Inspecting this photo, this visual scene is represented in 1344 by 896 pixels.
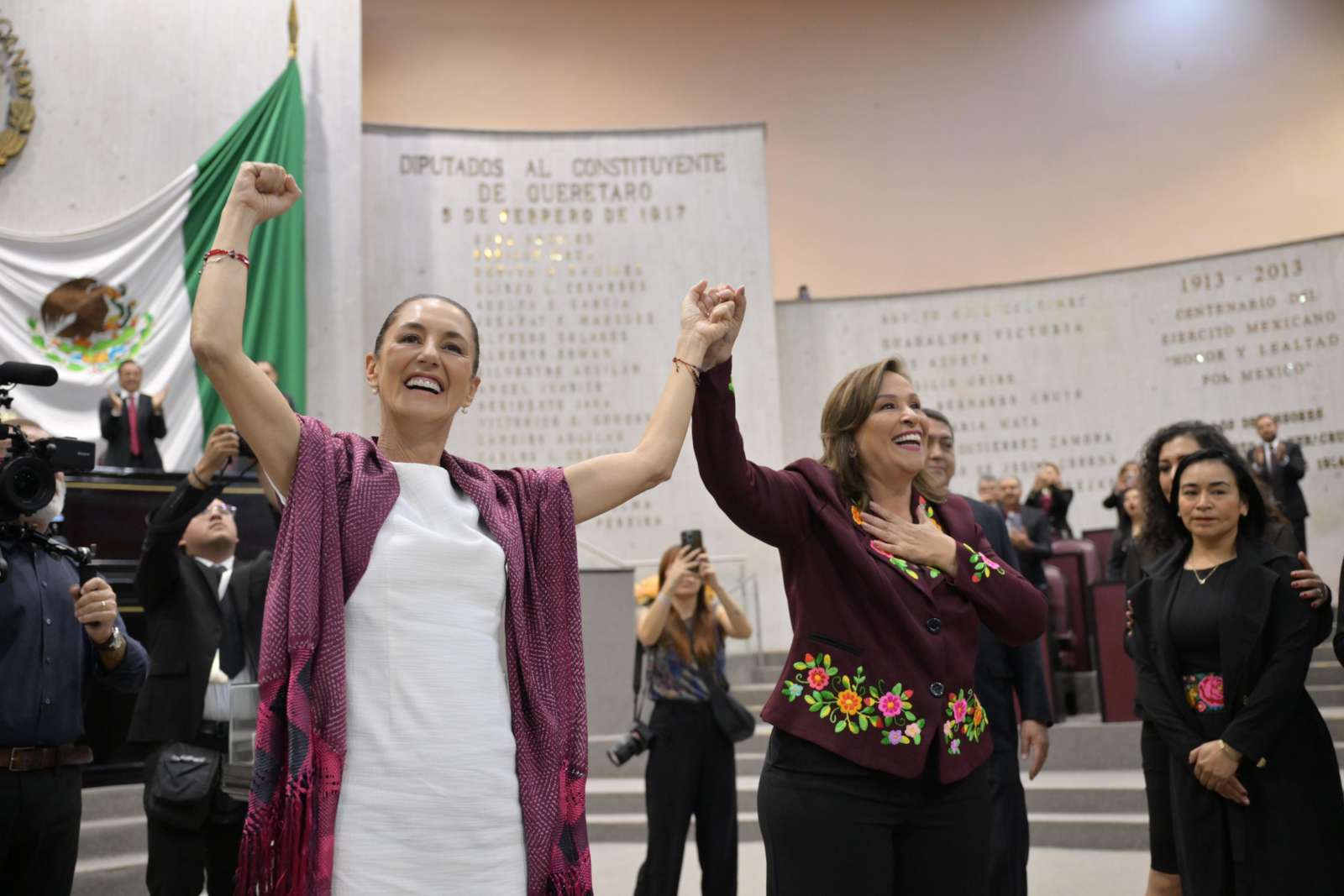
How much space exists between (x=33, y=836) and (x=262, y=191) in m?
1.98

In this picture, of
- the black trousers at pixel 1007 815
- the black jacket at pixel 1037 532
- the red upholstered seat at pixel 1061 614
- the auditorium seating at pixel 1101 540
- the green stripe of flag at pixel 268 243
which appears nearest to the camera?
the black trousers at pixel 1007 815

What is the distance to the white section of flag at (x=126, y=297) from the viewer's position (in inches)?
331

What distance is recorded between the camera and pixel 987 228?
42.5ft

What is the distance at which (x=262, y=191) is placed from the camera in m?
1.51

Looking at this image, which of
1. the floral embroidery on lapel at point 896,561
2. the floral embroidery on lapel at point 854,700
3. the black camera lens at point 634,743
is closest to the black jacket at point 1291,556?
the floral embroidery on lapel at point 896,561

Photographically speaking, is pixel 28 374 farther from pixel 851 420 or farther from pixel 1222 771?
pixel 1222 771

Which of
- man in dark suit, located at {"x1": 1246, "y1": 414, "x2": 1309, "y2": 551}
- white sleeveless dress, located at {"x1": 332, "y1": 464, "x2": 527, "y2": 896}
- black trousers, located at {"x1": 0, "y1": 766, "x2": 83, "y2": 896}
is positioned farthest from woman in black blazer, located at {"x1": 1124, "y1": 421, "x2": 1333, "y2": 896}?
man in dark suit, located at {"x1": 1246, "y1": 414, "x2": 1309, "y2": 551}

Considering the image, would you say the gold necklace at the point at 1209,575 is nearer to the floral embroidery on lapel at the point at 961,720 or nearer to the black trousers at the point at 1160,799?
the black trousers at the point at 1160,799


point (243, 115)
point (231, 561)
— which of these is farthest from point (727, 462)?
point (243, 115)

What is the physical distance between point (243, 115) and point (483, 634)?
8924 mm

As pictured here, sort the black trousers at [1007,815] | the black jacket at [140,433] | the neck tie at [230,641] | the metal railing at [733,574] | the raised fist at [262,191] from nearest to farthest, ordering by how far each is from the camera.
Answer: the raised fist at [262,191], the black trousers at [1007,815], the neck tie at [230,641], the black jacket at [140,433], the metal railing at [733,574]

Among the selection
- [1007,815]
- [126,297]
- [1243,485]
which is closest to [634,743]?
[1007,815]

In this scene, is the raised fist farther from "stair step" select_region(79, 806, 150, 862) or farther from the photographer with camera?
"stair step" select_region(79, 806, 150, 862)

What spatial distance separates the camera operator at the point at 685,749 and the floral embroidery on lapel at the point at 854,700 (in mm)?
2088
